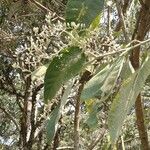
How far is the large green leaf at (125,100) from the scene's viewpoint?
0.76 metres

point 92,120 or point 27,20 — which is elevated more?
point 27,20

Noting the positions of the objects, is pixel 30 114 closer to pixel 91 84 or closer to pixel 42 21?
pixel 42 21

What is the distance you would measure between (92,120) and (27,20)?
118 inches

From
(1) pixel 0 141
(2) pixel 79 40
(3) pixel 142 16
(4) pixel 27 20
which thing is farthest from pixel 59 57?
(1) pixel 0 141

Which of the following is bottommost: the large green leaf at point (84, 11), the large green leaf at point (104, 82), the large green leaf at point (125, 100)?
the large green leaf at point (125, 100)

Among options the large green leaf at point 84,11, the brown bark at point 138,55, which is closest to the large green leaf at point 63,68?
the large green leaf at point 84,11

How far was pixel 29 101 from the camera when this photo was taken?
16.2 ft

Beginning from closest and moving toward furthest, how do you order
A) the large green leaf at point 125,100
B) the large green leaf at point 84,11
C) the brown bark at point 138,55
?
the large green leaf at point 125,100 → the large green leaf at point 84,11 → the brown bark at point 138,55

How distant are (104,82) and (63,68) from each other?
10cm

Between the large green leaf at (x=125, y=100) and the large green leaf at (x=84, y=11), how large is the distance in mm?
141

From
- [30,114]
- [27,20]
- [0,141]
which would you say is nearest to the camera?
[27,20]

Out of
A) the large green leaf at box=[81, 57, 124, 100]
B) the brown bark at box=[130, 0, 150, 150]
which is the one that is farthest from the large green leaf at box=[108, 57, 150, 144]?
the brown bark at box=[130, 0, 150, 150]

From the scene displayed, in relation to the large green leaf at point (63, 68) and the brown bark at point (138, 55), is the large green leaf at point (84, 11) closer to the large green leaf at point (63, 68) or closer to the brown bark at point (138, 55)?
the large green leaf at point (63, 68)

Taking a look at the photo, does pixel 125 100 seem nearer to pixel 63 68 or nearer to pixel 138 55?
pixel 63 68
